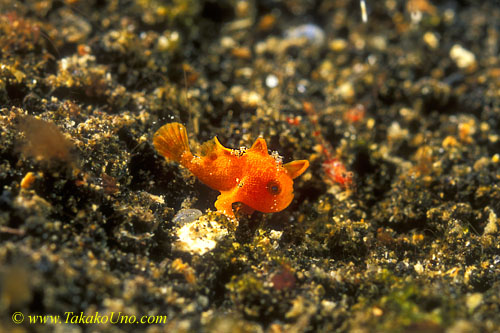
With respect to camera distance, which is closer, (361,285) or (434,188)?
(361,285)

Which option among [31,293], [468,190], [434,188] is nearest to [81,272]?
[31,293]

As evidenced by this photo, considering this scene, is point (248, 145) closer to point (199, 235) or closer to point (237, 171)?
point (237, 171)

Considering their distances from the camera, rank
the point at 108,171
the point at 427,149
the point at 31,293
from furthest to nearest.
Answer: the point at 427,149, the point at 108,171, the point at 31,293

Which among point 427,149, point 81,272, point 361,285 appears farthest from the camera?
point 427,149

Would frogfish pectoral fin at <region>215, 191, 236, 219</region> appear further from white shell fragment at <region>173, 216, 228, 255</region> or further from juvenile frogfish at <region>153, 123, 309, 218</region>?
white shell fragment at <region>173, 216, 228, 255</region>

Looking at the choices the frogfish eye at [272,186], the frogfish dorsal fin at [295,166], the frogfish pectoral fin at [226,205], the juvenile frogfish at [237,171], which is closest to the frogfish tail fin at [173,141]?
the juvenile frogfish at [237,171]

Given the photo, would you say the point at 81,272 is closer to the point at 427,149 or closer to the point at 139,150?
the point at 139,150

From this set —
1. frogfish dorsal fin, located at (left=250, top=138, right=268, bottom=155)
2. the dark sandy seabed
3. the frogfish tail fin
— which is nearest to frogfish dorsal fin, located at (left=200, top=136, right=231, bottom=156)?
the frogfish tail fin
